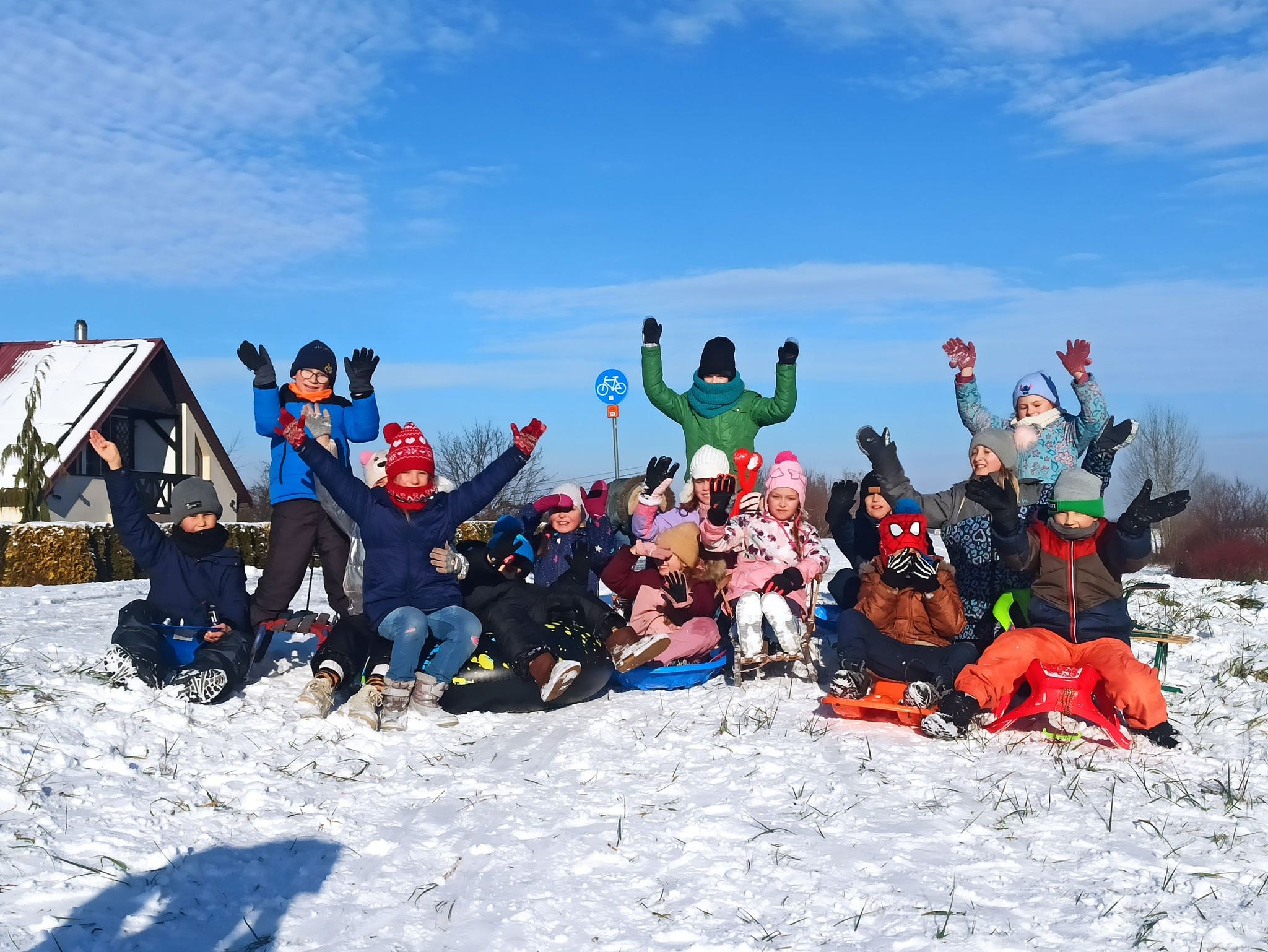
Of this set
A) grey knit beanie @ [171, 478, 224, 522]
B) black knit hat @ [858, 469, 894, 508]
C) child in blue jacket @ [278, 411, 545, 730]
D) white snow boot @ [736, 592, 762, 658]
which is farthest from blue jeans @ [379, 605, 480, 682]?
black knit hat @ [858, 469, 894, 508]

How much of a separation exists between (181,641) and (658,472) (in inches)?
130

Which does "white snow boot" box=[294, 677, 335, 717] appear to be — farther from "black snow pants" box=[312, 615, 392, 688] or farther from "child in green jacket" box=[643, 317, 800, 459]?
"child in green jacket" box=[643, 317, 800, 459]

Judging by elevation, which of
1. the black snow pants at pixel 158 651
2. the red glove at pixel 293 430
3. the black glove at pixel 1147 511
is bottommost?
the black snow pants at pixel 158 651

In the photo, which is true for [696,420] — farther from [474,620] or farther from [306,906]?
[306,906]

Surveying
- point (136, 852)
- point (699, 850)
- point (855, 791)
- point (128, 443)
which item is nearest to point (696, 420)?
point (855, 791)

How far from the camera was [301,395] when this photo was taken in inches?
276

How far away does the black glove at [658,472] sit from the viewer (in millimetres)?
7762

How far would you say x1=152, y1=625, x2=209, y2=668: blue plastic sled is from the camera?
242 inches

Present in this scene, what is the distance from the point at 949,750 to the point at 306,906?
10.1 ft

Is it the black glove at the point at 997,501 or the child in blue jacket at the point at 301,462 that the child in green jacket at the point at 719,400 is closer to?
the child in blue jacket at the point at 301,462

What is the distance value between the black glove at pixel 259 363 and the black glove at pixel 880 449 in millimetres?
3676

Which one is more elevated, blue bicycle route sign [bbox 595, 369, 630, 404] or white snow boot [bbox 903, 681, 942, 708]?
blue bicycle route sign [bbox 595, 369, 630, 404]

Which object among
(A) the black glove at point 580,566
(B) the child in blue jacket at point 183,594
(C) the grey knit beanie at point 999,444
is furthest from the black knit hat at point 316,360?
(C) the grey knit beanie at point 999,444

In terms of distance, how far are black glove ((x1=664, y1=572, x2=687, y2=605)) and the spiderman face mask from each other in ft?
4.63
